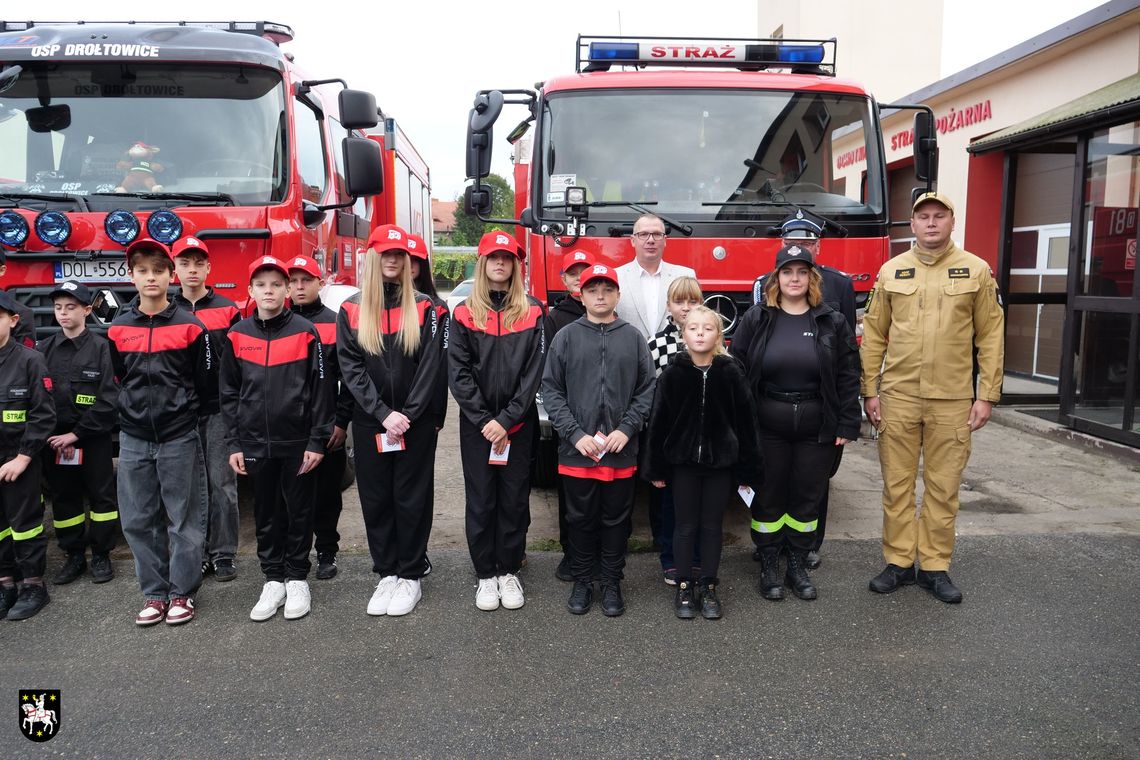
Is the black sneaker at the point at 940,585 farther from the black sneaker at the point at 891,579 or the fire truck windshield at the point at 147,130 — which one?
the fire truck windshield at the point at 147,130

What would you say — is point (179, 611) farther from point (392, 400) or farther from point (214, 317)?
point (214, 317)

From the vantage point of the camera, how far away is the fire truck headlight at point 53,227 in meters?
4.55

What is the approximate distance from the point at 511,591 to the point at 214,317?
7.13ft

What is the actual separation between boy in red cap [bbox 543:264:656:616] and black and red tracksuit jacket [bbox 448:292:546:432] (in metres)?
0.12

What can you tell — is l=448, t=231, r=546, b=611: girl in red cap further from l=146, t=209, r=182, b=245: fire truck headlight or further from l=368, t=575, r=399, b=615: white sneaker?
l=146, t=209, r=182, b=245: fire truck headlight

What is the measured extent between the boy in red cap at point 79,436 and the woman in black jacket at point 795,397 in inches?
134

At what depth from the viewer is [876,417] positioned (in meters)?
4.40

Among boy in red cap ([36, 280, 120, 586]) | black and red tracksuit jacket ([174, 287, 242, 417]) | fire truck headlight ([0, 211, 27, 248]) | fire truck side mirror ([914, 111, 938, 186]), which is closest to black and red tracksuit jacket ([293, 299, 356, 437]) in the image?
black and red tracksuit jacket ([174, 287, 242, 417])

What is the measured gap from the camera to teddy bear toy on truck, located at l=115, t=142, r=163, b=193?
4.87 m

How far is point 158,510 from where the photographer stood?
4.11 m

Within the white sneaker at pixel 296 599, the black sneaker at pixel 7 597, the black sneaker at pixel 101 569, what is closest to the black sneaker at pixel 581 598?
the white sneaker at pixel 296 599

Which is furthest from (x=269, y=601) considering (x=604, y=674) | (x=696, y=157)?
(x=696, y=157)

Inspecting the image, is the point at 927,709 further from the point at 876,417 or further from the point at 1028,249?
the point at 1028,249

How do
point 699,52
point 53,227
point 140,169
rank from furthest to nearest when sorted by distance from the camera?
point 699,52 → point 140,169 → point 53,227
